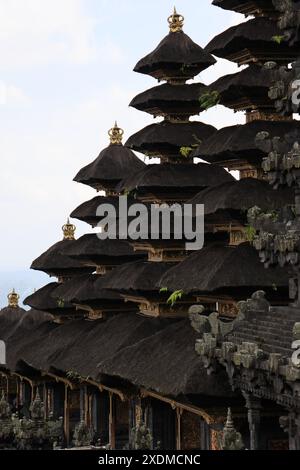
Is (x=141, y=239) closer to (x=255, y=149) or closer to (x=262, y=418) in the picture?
(x=255, y=149)

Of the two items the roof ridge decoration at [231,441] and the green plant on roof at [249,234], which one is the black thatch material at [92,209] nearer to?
the green plant on roof at [249,234]

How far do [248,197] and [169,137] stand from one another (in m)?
7.74

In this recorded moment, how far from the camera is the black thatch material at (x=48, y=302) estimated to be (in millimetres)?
37188

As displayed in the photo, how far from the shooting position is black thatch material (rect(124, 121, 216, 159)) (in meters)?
29.6

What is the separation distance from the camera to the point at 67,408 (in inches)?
1351

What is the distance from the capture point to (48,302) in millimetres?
38031

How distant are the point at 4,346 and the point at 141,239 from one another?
12931mm

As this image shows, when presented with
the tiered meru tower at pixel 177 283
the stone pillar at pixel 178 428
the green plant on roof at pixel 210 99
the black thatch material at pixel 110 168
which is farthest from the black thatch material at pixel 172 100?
the stone pillar at pixel 178 428

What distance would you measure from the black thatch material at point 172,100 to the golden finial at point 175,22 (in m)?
1.93

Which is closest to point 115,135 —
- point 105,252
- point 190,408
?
point 105,252

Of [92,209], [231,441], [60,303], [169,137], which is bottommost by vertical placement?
[231,441]

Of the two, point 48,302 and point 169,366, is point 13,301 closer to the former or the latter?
point 48,302

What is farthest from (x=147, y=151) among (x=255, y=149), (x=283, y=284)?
(x=283, y=284)

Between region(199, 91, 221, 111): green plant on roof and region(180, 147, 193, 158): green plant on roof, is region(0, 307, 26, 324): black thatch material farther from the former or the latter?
region(199, 91, 221, 111): green plant on roof
